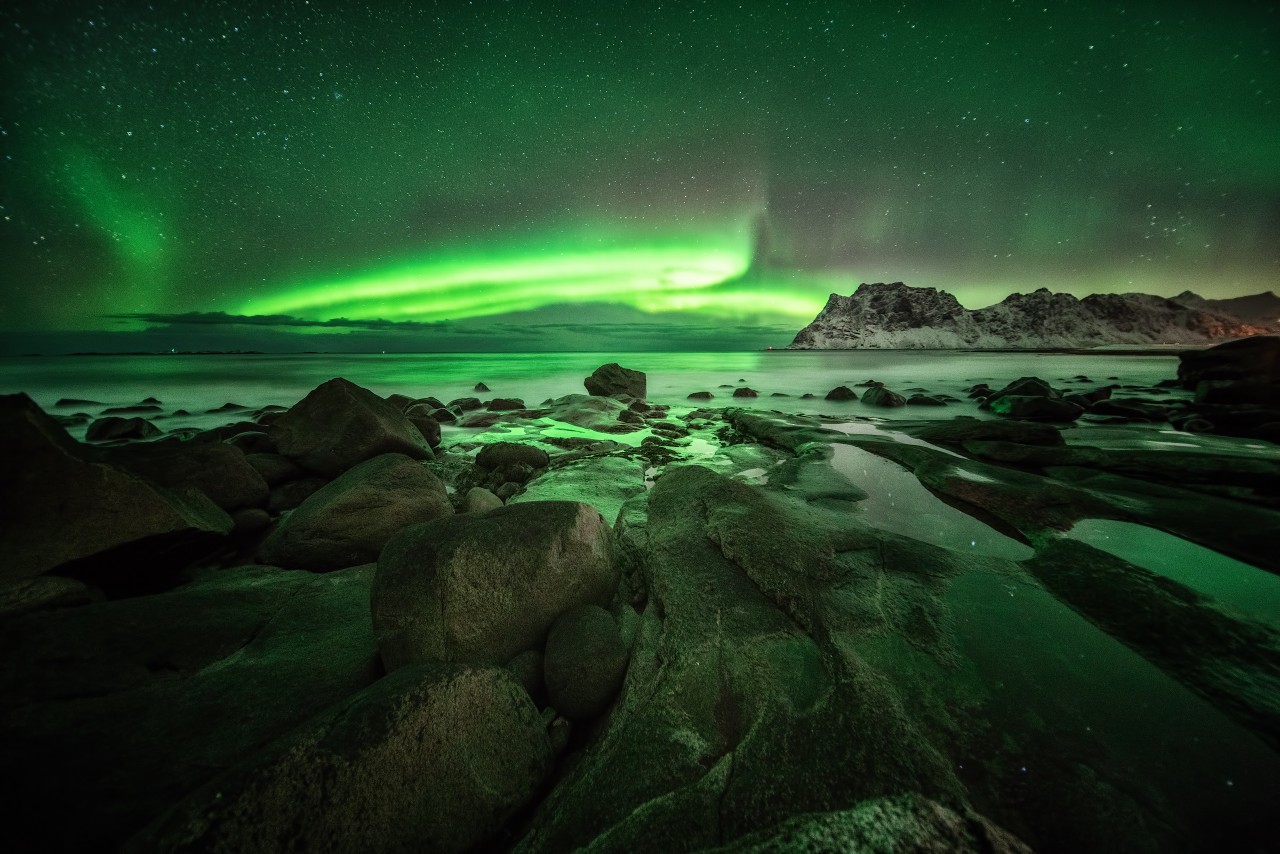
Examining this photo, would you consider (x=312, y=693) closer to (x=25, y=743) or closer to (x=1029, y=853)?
(x=25, y=743)

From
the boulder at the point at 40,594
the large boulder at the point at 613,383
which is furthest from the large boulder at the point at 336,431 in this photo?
the large boulder at the point at 613,383

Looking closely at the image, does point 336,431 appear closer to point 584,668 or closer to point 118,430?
point 584,668

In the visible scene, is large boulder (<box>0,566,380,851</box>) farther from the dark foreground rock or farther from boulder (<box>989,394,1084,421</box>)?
boulder (<box>989,394,1084,421</box>)

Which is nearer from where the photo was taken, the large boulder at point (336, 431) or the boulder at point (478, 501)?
the boulder at point (478, 501)

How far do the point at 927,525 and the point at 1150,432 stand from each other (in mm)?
8683

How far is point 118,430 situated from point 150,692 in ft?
35.5

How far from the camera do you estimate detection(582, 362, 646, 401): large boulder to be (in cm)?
1518

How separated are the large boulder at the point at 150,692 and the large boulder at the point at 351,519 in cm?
68

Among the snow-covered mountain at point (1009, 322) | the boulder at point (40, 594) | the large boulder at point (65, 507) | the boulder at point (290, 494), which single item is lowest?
the boulder at point (290, 494)

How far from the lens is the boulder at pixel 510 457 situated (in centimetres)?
634

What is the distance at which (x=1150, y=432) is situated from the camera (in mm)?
8391

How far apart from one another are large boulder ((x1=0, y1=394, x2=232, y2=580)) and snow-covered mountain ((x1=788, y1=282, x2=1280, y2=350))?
16465 cm

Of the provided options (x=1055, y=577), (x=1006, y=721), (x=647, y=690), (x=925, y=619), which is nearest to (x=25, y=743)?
(x=647, y=690)

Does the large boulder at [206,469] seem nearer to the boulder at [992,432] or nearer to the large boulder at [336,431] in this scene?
the large boulder at [336,431]
